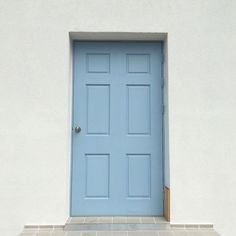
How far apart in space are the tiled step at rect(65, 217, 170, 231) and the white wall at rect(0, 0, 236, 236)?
4.9 inches

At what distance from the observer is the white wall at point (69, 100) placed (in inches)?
114

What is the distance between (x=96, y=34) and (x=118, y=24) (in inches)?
9.7

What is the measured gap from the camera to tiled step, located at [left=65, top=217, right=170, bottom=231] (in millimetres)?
2783

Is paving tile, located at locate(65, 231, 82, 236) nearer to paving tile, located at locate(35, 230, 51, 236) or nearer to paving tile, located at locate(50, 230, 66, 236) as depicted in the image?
paving tile, located at locate(50, 230, 66, 236)

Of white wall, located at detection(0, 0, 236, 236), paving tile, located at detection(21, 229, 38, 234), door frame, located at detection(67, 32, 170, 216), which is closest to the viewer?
paving tile, located at detection(21, 229, 38, 234)

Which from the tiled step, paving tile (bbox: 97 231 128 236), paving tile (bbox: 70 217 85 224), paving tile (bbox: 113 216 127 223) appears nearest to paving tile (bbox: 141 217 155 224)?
the tiled step

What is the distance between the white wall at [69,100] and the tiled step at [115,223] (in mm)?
125

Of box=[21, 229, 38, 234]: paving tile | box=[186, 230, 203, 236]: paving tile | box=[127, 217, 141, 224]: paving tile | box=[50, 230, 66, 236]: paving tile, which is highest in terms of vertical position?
box=[127, 217, 141, 224]: paving tile

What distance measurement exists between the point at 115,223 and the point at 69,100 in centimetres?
130

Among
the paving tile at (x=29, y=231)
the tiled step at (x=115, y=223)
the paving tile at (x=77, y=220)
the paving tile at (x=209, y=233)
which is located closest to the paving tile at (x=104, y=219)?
the tiled step at (x=115, y=223)

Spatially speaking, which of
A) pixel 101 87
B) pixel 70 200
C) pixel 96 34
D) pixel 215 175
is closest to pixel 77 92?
pixel 101 87

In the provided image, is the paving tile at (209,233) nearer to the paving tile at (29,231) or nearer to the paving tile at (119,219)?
the paving tile at (119,219)

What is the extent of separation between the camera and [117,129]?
3139 millimetres

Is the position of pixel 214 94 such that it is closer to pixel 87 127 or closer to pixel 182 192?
pixel 182 192
